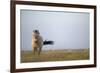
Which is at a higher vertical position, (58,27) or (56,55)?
(58,27)

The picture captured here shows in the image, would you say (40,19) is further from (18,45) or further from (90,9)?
(90,9)

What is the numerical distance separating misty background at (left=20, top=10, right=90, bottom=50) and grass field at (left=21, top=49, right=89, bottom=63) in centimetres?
4

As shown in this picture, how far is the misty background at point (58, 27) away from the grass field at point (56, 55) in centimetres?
4

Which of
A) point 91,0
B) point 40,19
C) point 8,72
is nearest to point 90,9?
point 91,0

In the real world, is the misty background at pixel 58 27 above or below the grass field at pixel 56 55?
above

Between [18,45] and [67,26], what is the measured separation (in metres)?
0.54

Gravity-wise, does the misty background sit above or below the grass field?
above

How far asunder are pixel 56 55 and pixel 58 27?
11.3 inches

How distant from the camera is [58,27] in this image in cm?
185

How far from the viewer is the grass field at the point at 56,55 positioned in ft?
5.76

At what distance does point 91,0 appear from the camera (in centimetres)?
196

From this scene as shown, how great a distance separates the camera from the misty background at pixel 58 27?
5.75 ft

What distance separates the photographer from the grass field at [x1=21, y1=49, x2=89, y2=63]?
176cm

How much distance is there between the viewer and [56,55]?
1.84 metres
